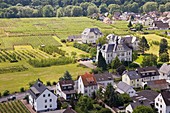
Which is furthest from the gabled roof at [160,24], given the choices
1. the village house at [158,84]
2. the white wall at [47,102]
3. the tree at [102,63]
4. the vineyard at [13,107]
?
the vineyard at [13,107]

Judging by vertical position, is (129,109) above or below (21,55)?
above

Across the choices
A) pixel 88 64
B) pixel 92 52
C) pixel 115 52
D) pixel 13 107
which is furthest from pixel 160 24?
pixel 13 107

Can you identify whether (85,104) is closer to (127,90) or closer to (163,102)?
(127,90)

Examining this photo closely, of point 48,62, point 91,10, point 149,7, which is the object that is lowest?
point 48,62

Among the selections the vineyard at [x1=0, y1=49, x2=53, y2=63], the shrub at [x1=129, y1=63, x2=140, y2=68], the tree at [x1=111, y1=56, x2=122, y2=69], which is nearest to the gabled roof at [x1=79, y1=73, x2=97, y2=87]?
the tree at [x1=111, y1=56, x2=122, y2=69]

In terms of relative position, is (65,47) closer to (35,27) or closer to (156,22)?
(35,27)

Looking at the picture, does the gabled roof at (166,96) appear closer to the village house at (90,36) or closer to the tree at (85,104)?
the tree at (85,104)

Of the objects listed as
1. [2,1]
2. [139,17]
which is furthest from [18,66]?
[2,1]
